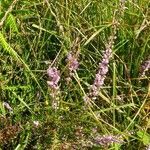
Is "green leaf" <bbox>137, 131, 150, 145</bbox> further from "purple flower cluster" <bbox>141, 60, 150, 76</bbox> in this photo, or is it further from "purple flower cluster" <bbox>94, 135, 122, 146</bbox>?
"purple flower cluster" <bbox>141, 60, 150, 76</bbox>

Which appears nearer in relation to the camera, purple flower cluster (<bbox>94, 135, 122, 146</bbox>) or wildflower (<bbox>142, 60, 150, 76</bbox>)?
purple flower cluster (<bbox>94, 135, 122, 146</bbox>)

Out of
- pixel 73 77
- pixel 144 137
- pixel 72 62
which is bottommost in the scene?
pixel 144 137

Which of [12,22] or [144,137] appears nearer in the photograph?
[144,137]

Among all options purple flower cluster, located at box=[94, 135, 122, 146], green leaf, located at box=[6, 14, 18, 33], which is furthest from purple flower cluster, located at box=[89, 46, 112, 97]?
green leaf, located at box=[6, 14, 18, 33]

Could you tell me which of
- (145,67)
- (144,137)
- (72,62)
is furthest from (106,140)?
(145,67)

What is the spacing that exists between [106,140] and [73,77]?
358mm

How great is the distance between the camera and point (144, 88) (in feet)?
6.48

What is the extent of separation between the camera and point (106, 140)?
1665mm

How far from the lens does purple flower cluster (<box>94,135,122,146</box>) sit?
5.43ft

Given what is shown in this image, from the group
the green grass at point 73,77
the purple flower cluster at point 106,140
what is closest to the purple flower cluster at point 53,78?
the green grass at point 73,77

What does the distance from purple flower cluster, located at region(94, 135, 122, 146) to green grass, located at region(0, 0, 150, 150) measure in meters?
0.03

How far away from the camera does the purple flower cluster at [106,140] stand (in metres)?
1.66

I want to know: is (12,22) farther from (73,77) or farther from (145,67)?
(145,67)

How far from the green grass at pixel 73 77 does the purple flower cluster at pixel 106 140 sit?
0.03 m
